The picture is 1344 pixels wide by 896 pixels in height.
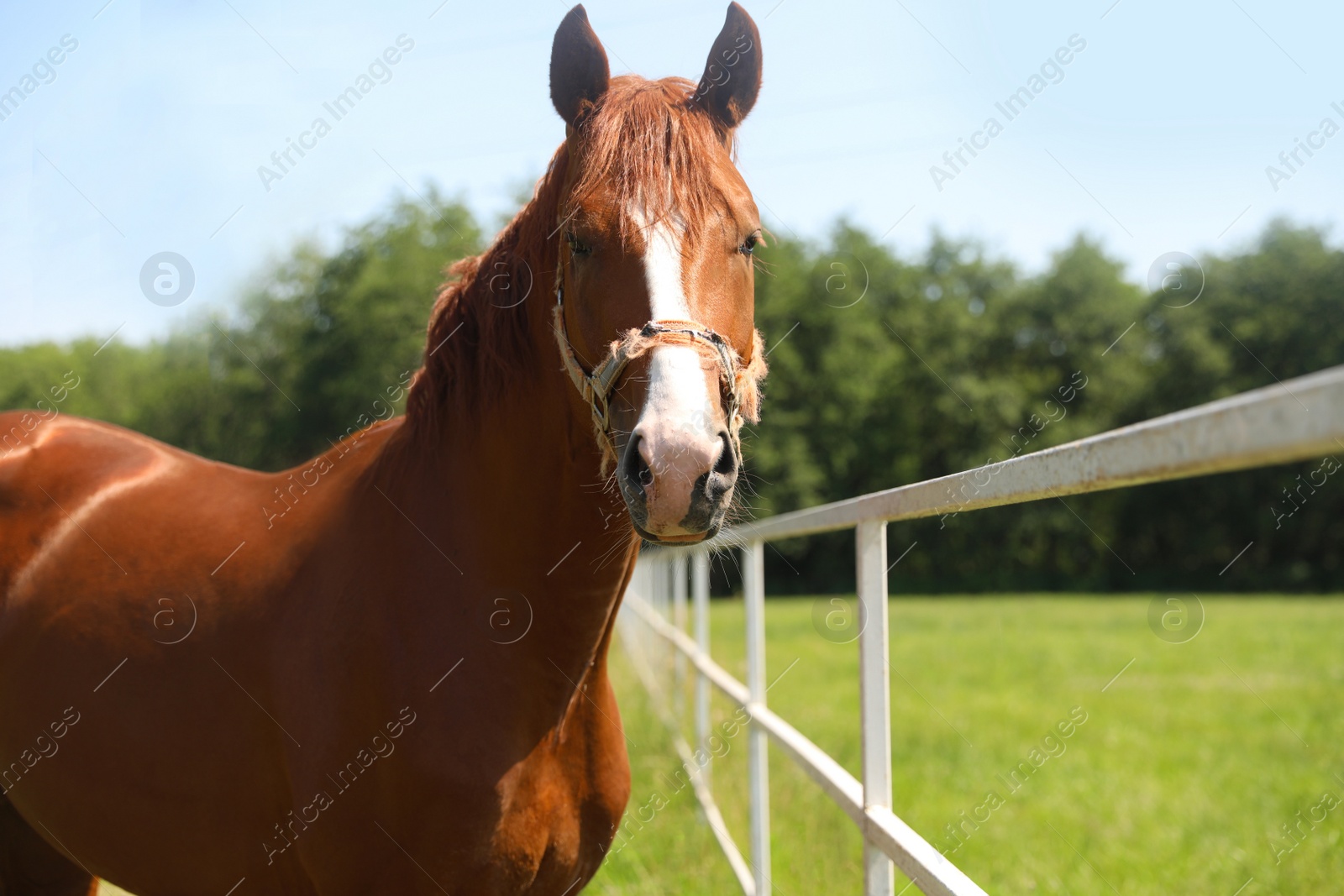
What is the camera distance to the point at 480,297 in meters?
2.16

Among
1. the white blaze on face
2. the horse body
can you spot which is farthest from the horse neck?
the white blaze on face

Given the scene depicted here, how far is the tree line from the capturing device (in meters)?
27.1

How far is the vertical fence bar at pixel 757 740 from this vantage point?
3.13m

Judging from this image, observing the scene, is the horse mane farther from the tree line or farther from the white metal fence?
the tree line

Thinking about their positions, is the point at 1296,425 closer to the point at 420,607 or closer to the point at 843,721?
the point at 420,607

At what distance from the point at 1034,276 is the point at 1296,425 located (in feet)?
150

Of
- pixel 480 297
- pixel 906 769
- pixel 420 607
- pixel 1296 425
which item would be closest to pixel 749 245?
pixel 480 297

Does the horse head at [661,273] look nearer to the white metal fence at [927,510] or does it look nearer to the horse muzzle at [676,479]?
the horse muzzle at [676,479]

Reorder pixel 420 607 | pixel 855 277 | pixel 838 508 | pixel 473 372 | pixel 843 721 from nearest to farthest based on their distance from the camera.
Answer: pixel 420 607 < pixel 473 372 < pixel 838 508 < pixel 843 721 < pixel 855 277

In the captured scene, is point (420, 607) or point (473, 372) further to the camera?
point (473, 372)

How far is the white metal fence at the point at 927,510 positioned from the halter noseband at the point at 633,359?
0.29 m

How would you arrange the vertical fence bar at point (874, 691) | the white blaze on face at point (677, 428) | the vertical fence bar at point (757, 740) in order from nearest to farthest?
the white blaze on face at point (677, 428) < the vertical fence bar at point (874, 691) < the vertical fence bar at point (757, 740)

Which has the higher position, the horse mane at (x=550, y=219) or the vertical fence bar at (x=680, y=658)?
the vertical fence bar at (x=680, y=658)

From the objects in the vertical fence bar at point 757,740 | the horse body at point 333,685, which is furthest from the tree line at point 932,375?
the horse body at point 333,685
